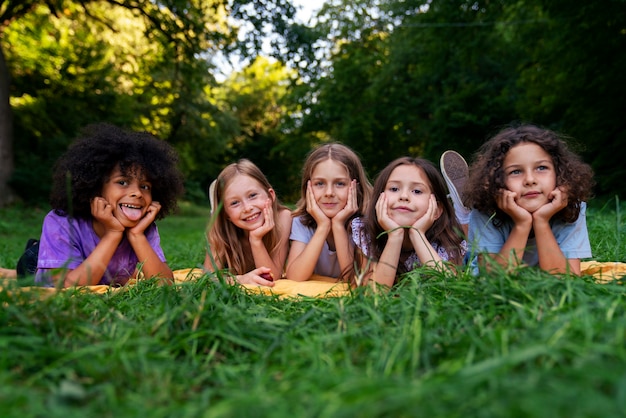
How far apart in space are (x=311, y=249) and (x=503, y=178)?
128 centimetres

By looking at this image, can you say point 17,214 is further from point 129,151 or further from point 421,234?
point 421,234

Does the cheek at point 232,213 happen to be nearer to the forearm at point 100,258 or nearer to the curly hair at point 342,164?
the curly hair at point 342,164

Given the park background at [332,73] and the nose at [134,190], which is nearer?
the nose at [134,190]

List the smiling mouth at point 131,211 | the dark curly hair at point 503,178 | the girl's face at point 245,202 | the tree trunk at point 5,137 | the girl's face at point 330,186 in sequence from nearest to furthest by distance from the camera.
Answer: the dark curly hair at point 503,178, the smiling mouth at point 131,211, the girl's face at point 330,186, the girl's face at point 245,202, the tree trunk at point 5,137

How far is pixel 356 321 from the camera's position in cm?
175

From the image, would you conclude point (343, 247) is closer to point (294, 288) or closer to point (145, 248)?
point (294, 288)

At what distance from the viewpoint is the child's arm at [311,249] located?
3418 mm

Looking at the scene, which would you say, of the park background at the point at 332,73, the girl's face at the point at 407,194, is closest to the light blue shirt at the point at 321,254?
the girl's face at the point at 407,194

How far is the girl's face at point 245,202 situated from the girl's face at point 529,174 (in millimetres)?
1639

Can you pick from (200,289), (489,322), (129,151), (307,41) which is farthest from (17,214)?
(489,322)

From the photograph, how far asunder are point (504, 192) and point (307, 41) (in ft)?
36.2

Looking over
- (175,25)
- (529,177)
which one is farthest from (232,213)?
(175,25)

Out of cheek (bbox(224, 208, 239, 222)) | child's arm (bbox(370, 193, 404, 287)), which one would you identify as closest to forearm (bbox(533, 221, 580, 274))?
child's arm (bbox(370, 193, 404, 287))

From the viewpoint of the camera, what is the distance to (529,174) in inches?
114
